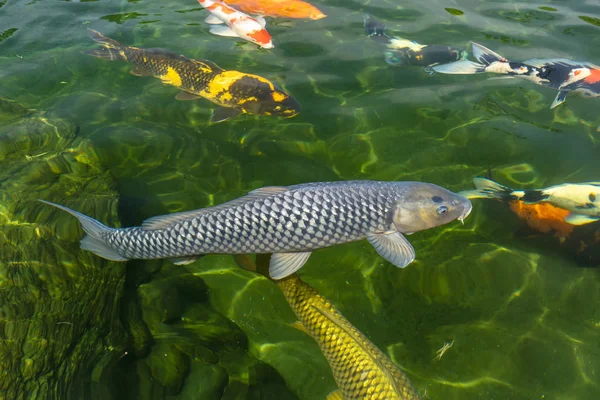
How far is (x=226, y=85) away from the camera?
6.49 metres

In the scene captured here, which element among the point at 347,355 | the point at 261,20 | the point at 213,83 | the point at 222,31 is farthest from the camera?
the point at 261,20

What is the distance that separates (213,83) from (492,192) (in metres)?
4.17

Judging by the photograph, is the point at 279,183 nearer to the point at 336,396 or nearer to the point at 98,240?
the point at 98,240

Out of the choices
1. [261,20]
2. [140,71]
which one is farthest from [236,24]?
[140,71]

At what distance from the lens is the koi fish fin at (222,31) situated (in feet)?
28.0

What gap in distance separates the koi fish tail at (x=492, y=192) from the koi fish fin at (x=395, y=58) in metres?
3.34

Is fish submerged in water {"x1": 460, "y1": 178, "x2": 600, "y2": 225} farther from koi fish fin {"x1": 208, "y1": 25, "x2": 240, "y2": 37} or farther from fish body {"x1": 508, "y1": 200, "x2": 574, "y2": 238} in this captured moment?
koi fish fin {"x1": 208, "y1": 25, "x2": 240, "y2": 37}

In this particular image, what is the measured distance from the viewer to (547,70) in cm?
689

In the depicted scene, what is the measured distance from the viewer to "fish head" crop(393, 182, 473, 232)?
13.2 ft

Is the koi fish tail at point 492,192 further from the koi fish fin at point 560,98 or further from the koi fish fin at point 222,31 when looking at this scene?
the koi fish fin at point 222,31

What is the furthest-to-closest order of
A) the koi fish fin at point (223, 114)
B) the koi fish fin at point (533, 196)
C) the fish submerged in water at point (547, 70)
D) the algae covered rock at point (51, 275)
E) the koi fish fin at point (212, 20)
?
the koi fish fin at point (212, 20)
the fish submerged in water at point (547, 70)
the koi fish fin at point (223, 114)
the koi fish fin at point (533, 196)
the algae covered rock at point (51, 275)

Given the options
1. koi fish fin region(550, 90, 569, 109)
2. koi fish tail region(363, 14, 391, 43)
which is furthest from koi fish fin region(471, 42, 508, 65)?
koi fish tail region(363, 14, 391, 43)

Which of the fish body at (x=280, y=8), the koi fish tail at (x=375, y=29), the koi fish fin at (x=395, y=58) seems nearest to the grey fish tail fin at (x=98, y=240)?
the koi fish fin at (x=395, y=58)

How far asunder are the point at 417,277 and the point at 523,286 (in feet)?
3.64
